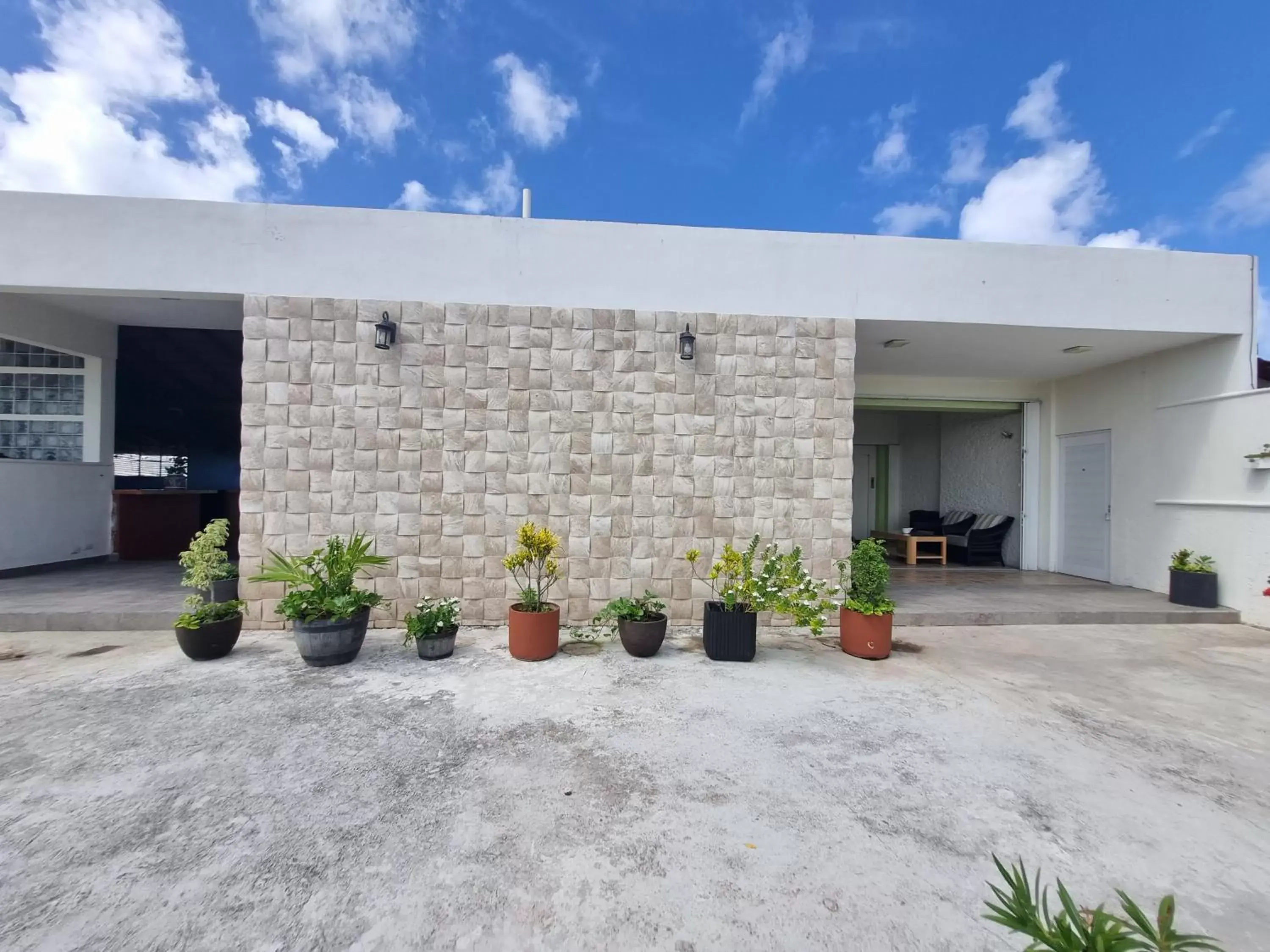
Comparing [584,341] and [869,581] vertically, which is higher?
[584,341]

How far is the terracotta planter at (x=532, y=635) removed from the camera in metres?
3.64

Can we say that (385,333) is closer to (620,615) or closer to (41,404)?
(620,615)

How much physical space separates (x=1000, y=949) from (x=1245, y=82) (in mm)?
9535

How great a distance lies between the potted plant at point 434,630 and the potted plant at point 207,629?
120cm

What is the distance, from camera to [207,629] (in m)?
3.56

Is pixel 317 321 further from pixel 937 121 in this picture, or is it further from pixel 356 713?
pixel 937 121

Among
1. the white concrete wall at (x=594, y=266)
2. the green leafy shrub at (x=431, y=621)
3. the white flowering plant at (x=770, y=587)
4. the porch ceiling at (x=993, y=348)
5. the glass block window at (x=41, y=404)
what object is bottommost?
the green leafy shrub at (x=431, y=621)

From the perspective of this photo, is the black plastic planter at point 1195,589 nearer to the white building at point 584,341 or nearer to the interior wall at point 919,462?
the white building at point 584,341

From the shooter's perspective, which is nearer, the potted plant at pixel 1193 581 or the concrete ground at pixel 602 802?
the concrete ground at pixel 602 802

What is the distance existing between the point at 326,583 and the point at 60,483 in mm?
4777

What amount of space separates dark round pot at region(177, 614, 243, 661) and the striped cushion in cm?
899

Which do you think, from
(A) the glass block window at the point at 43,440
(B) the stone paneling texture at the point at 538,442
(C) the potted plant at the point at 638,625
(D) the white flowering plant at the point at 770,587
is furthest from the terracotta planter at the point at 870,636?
(A) the glass block window at the point at 43,440

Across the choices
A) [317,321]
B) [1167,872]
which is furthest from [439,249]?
[1167,872]

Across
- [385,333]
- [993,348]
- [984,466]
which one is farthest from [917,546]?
[385,333]
